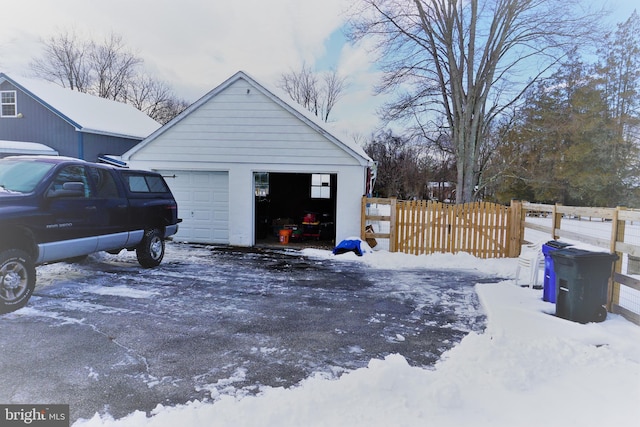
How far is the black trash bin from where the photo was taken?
4.79 m

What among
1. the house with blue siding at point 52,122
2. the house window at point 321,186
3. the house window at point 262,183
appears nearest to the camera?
the house window at point 321,186

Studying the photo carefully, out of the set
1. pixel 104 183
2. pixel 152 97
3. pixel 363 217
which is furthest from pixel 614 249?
pixel 152 97

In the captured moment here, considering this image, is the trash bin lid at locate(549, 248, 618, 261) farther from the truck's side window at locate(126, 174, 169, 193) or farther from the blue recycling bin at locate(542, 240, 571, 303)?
the truck's side window at locate(126, 174, 169, 193)

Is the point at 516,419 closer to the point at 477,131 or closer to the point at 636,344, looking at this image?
the point at 636,344

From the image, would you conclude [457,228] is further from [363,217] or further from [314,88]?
[314,88]

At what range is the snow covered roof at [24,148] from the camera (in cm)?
1650

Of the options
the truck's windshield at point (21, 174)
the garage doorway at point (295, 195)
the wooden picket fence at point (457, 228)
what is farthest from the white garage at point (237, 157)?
the truck's windshield at point (21, 174)

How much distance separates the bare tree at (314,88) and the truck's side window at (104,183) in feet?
99.1

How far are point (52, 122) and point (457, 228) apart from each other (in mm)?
18464

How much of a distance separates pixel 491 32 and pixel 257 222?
46.0 ft

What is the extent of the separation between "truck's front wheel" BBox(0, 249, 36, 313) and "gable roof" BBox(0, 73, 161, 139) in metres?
14.6

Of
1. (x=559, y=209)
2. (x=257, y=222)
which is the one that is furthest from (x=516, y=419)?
(x=257, y=222)

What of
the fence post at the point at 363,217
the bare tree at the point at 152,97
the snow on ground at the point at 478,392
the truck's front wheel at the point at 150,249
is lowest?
the snow on ground at the point at 478,392

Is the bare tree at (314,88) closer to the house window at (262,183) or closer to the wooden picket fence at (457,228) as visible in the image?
the house window at (262,183)
